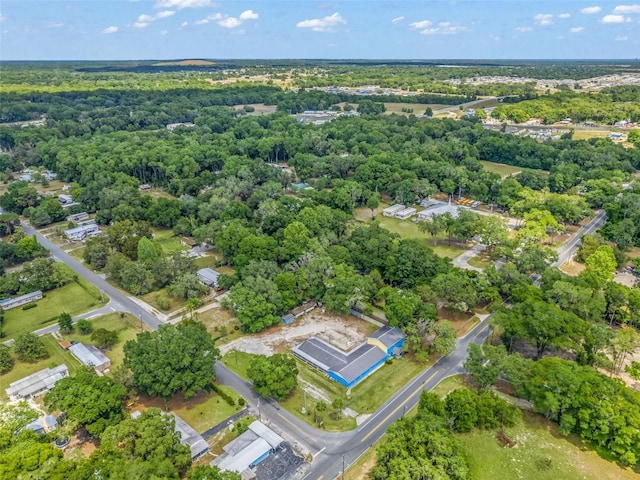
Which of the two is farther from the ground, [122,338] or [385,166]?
[385,166]

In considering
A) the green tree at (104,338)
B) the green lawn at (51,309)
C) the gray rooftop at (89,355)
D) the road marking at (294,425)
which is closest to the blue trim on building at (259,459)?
the road marking at (294,425)

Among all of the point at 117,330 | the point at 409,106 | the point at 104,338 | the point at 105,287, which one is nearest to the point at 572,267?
the point at 117,330

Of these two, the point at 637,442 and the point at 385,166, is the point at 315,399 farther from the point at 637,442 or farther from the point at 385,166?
the point at 385,166

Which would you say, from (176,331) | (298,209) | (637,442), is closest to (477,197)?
(298,209)

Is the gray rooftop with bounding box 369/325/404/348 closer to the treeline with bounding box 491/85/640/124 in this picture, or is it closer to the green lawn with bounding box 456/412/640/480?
the green lawn with bounding box 456/412/640/480

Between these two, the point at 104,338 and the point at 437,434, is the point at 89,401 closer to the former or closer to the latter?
the point at 104,338

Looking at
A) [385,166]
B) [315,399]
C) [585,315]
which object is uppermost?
[385,166]
